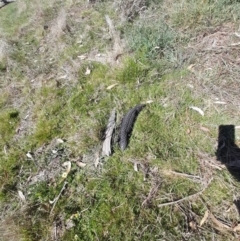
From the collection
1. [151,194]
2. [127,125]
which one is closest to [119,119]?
[127,125]

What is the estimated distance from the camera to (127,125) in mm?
3133

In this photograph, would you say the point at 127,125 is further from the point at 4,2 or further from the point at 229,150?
the point at 4,2

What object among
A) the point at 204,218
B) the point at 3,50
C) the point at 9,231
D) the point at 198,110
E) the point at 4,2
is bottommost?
the point at 204,218

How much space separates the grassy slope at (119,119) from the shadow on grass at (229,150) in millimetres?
67

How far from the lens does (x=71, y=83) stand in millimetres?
4016

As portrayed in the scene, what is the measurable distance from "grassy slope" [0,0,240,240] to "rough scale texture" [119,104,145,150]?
0.07m

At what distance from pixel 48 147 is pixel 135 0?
3170 mm

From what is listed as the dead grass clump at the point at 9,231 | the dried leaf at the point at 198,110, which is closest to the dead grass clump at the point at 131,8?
the dried leaf at the point at 198,110

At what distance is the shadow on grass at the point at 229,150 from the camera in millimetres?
2629

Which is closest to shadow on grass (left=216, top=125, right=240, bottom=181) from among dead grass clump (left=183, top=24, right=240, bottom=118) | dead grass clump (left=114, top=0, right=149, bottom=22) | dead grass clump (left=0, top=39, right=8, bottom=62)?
dead grass clump (left=183, top=24, right=240, bottom=118)

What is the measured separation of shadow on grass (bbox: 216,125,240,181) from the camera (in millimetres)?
2629

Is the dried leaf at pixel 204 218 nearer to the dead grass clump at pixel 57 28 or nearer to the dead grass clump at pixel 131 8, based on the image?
the dead grass clump at pixel 131 8

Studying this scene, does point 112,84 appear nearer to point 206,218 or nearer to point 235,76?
point 235,76

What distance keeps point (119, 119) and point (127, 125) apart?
0.19 metres
